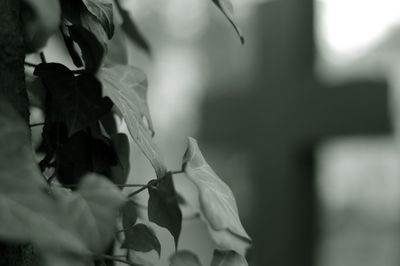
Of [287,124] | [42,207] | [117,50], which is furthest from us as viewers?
[287,124]

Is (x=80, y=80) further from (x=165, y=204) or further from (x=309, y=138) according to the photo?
(x=309, y=138)

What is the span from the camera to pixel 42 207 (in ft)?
0.96

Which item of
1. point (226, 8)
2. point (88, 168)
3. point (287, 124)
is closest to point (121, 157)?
point (88, 168)

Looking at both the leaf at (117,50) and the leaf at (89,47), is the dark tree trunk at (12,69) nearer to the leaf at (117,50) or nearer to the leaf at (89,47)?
the leaf at (89,47)

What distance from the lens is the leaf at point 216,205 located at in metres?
0.38

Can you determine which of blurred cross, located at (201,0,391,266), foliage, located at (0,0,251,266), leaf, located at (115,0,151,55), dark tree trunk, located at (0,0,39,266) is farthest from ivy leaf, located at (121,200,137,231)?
blurred cross, located at (201,0,391,266)

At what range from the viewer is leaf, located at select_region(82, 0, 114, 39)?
0.46 meters

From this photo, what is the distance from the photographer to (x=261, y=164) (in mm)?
1915

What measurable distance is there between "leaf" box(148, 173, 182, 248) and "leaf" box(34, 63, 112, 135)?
0.06 m

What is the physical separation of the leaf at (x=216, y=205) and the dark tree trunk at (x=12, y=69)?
0.11 meters

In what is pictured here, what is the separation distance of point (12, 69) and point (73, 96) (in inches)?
2.4

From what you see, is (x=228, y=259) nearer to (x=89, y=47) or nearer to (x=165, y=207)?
(x=165, y=207)

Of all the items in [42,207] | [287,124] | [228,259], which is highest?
[42,207]

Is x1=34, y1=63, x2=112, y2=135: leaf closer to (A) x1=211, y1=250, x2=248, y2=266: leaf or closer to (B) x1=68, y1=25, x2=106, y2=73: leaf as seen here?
(B) x1=68, y1=25, x2=106, y2=73: leaf
